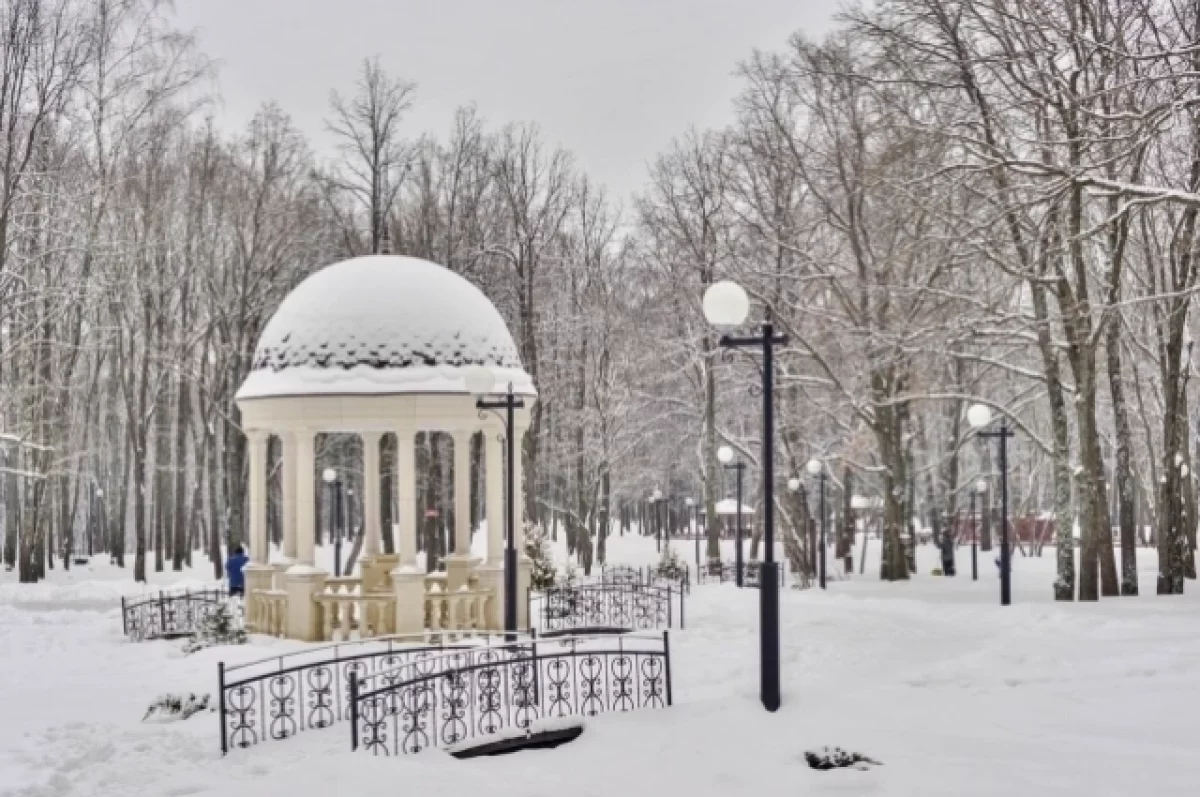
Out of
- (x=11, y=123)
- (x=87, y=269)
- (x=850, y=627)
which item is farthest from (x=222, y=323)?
(x=850, y=627)

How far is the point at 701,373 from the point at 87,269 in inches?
767

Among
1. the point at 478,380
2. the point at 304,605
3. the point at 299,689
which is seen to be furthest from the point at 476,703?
the point at 304,605

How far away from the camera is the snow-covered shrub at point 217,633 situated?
1925cm

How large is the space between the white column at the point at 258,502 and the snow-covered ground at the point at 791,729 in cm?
231

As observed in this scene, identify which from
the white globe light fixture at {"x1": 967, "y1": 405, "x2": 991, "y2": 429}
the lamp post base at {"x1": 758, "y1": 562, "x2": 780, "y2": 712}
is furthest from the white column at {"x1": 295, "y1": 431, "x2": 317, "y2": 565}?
the white globe light fixture at {"x1": 967, "y1": 405, "x2": 991, "y2": 429}

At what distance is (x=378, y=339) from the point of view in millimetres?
19547

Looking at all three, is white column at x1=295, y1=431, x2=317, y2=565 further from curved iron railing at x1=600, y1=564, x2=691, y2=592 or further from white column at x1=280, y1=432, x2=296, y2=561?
curved iron railing at x1=600, y1=564, x2=691, y2=592

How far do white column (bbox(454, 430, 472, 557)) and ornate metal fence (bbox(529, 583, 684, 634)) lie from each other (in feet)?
5.81

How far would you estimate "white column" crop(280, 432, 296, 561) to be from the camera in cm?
2016

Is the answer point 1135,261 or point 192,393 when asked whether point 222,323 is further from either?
point 1135,261

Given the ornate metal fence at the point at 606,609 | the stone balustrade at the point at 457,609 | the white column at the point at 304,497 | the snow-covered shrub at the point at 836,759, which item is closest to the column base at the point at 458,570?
the ornate metal fence at the point at 606,609

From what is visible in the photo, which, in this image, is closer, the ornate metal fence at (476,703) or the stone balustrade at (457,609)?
the ornate metal fence at (476,703)

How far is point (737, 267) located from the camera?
32156 mm

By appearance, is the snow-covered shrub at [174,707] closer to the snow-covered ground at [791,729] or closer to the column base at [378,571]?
the snow-covered ground at [791,729]
